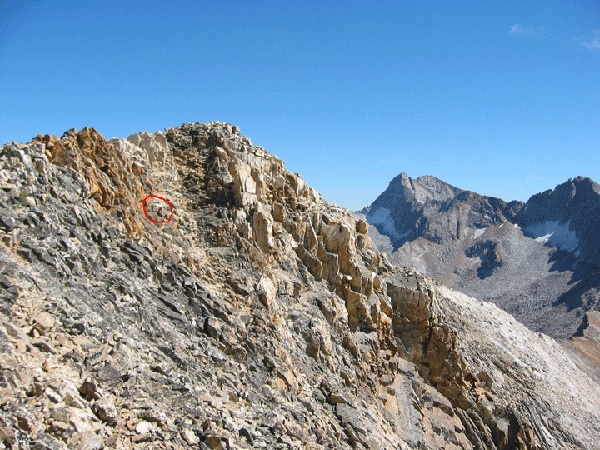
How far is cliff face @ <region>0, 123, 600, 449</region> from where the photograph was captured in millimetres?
16172

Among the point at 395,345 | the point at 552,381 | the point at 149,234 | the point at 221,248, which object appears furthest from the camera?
the point at 552,381

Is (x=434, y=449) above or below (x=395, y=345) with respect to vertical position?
below

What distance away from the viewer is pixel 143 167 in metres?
31.8

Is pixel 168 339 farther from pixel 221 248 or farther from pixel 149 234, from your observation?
pixel 221 248

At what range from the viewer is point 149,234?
26.4 m

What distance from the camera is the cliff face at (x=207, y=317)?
1617 centimetres

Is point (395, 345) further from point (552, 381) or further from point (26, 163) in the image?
point (552, 381)

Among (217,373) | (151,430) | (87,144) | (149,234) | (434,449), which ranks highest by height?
(87,144)

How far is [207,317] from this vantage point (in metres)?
24.7

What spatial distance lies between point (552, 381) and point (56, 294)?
71.3m

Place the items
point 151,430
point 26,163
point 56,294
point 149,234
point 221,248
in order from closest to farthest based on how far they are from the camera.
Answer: point 151,430
point 56,294
point 26,163
point 149,234
point 221,248

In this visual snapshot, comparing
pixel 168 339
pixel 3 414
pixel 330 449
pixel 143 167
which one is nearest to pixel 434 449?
pixel 330 449

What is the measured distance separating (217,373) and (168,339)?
2.63m

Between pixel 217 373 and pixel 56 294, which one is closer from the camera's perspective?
pixel 56 294
